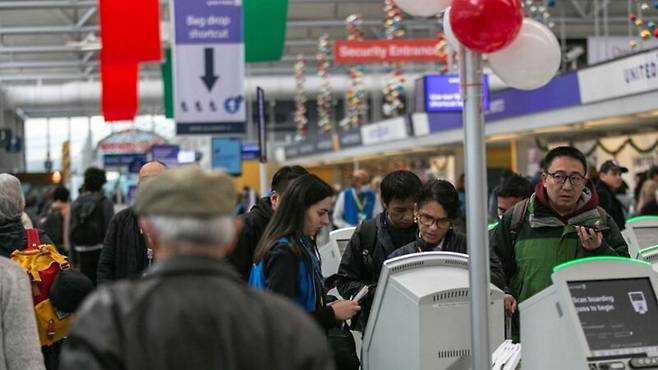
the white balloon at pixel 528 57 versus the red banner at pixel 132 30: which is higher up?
the red banner at pixel 132 30

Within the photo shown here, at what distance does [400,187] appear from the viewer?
5398mm

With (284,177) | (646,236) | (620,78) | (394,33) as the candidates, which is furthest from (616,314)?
(394,33)

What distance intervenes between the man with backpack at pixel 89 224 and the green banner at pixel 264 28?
188cm

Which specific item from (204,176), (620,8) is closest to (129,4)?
(204,176)

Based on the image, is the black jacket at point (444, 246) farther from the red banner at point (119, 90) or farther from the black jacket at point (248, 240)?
the red banner at point (119, 90)

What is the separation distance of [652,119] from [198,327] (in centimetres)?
1487

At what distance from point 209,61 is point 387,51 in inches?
353

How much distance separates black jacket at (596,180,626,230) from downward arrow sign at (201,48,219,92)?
318cm

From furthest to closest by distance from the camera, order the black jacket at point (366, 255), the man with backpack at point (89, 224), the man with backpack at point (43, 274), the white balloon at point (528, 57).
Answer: the man with backpack at point (89, 224), the black jacket at point (366, 255), the man with backpack at point (43, 274), the white balloon at point (528, 57)

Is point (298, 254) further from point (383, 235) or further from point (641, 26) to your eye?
point (641, 26)

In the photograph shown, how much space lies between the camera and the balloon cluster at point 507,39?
3.91 metres

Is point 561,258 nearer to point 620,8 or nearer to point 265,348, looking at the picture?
point 265,348

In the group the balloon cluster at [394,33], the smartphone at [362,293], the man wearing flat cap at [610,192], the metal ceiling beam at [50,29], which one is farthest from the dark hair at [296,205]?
the metal ceiling beam at [50,29]

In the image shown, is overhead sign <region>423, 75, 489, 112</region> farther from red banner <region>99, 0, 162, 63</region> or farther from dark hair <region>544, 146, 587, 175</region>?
dark hair <region>544, 146, 587, 175</region>
